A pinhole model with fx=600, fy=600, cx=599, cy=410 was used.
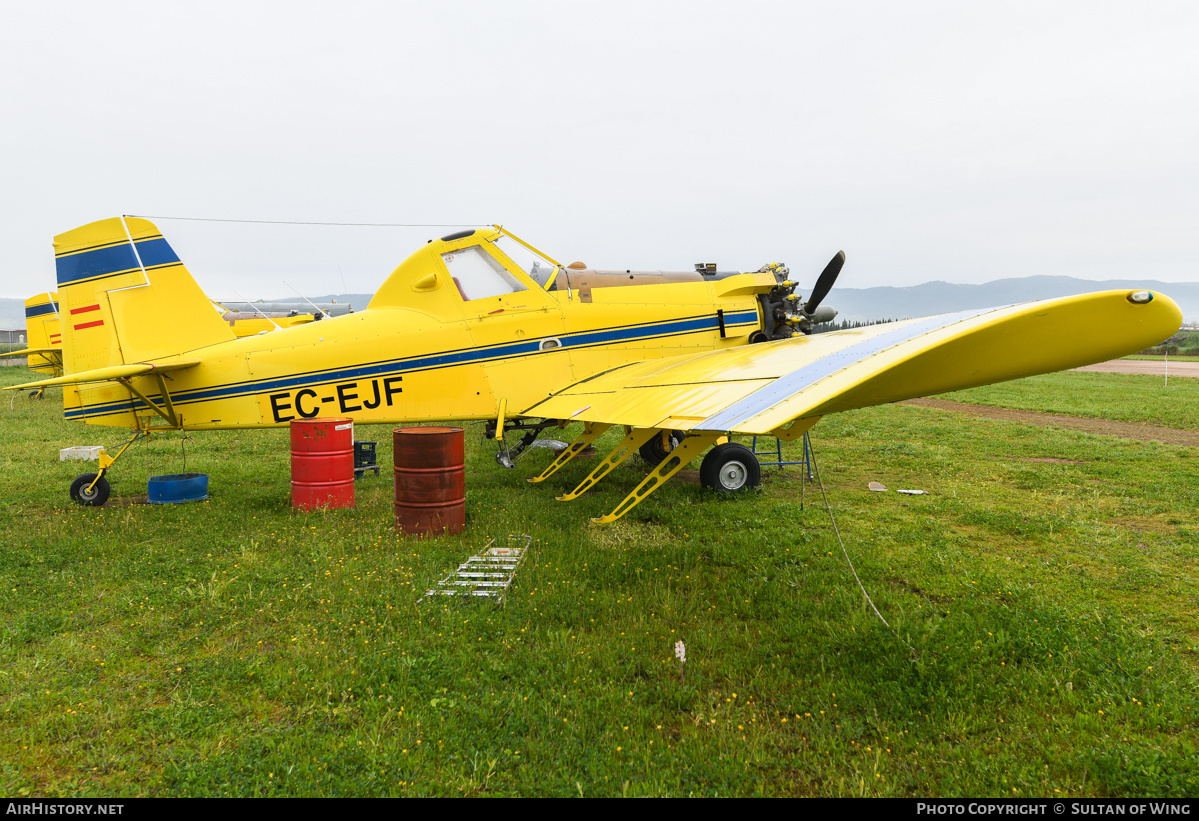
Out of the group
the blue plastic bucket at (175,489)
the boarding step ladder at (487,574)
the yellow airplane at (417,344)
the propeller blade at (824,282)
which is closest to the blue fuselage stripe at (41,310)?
the yellow airplane at (417,344)

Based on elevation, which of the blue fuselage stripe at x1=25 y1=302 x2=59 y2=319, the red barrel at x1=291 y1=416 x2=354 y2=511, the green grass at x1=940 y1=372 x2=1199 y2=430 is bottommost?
the green grass at x1=940 y1=372 x2=1199 y2=430

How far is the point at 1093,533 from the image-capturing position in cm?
577

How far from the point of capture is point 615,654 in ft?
11.9

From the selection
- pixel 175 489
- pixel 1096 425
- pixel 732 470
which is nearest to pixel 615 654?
pixel 732 470

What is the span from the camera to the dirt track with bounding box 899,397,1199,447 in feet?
38.0

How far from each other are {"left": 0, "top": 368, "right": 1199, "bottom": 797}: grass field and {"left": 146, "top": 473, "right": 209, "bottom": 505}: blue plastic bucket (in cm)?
52

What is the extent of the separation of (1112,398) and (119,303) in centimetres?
2371

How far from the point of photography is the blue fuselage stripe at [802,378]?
339cm

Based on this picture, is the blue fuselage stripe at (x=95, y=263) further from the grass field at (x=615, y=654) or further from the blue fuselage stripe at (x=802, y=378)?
the blue fuselage stripe at (x=802, y=378)

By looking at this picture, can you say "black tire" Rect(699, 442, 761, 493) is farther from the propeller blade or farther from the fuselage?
the propeller blade

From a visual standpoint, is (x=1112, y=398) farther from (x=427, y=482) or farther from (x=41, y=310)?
(x=41, y=310)

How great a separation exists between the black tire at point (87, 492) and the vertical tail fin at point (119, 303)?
1.37 metres

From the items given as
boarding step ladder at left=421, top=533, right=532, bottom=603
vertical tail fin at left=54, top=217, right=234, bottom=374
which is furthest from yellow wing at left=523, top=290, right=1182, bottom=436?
vertical tail fin at left=54, top=217, right=234, bottom=374
